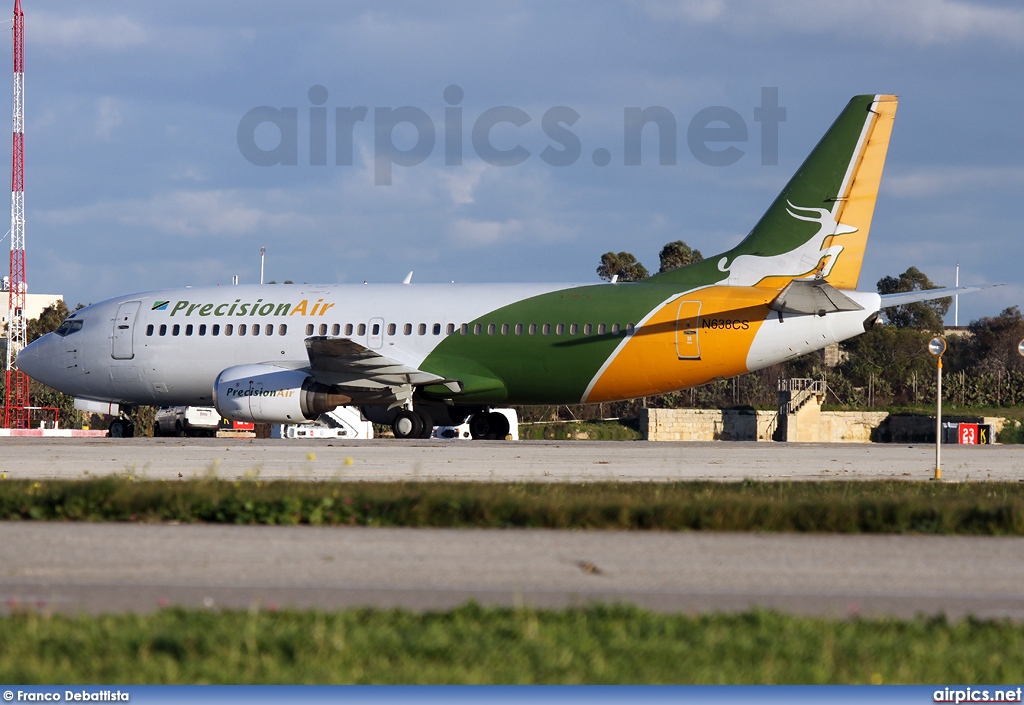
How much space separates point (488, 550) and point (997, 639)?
4.63 metres

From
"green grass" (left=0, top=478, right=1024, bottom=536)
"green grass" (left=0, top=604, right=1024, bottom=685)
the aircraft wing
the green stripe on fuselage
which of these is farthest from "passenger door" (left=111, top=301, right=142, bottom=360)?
"green grass" (left=0, top=604, right=1024, bottom=685)

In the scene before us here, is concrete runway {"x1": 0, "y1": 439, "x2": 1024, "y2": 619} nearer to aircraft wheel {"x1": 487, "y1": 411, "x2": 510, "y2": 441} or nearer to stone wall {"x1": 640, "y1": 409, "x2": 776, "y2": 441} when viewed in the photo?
aircraft wheel {"x1": 487, "y1": 411, "x2": 510, "y2": 441}

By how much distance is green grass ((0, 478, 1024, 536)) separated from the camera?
12.6 m

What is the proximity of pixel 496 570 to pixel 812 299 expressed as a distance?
73.8 ft

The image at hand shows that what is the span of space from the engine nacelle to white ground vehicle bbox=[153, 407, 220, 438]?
12001 millimetres

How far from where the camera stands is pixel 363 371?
112 feet

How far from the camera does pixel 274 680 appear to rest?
6.22m

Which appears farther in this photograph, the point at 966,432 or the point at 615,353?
the point at 966,432

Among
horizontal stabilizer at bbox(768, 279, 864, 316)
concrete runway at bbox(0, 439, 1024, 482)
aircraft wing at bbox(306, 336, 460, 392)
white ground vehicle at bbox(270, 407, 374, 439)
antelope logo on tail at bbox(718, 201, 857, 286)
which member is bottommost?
white ground vehicle at bbox(270, 407, 374, 439)

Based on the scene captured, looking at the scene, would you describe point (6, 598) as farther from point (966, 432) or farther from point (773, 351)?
point (966, 432)

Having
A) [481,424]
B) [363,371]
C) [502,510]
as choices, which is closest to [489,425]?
[481,424]

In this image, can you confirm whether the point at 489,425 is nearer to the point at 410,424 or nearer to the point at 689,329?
the point at 410,424

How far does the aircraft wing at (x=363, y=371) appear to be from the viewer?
33625 mm

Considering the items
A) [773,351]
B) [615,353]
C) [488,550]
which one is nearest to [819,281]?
[773,351]
